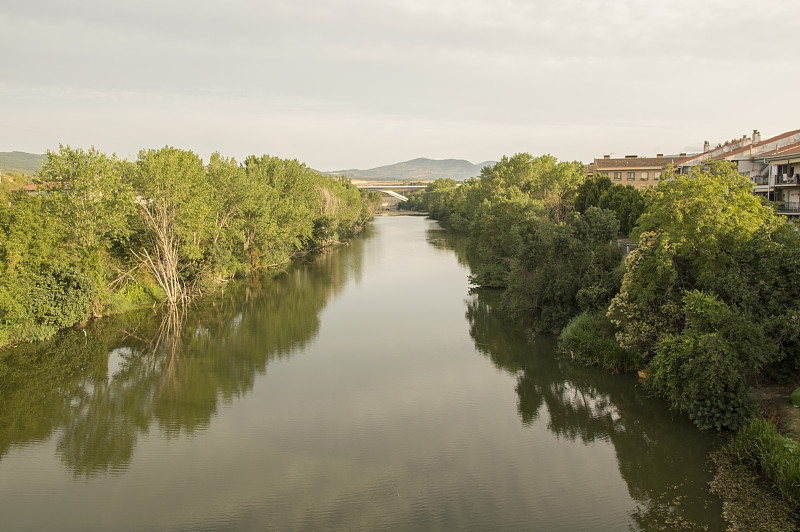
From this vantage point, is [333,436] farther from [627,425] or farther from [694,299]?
[694,299]

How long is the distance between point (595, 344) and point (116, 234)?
876 inches

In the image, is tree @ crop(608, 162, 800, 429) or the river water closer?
the river water


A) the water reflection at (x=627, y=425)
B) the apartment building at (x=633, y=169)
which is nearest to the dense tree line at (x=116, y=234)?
the water reflection at (x=627, y=425)

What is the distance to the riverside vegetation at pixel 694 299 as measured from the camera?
1377 cm

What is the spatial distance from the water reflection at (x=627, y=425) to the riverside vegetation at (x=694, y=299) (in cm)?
75

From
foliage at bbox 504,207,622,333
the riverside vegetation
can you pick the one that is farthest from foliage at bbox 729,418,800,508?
foliage at bbox 504,207,622,333

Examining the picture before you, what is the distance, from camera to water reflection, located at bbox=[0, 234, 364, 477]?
15156 mm

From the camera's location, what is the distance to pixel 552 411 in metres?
16.9

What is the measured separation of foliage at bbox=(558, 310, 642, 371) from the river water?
61cm

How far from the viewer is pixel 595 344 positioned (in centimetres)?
2012

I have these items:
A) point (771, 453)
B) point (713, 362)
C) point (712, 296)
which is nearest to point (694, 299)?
point (712, 296)

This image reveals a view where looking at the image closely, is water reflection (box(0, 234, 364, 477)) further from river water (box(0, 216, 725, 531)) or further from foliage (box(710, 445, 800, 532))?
foliage (box(710, 445, 800, 532))

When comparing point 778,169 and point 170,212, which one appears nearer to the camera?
point 170,212

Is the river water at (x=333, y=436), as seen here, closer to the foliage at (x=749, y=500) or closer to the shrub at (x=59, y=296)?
the foliage at (x=749, y=500)
